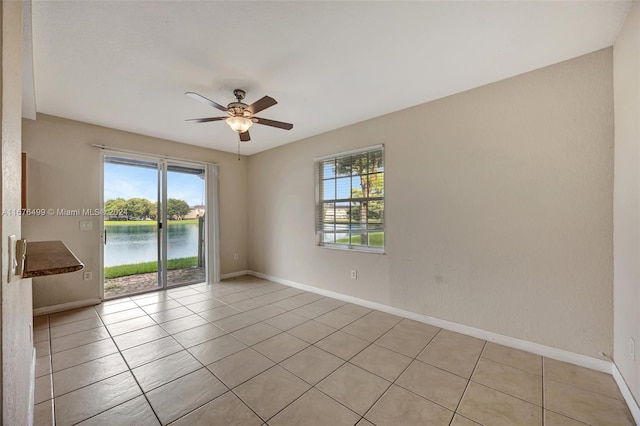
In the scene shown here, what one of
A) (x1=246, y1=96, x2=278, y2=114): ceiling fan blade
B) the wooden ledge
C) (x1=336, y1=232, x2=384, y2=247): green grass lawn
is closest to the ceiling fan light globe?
(x1=246, y1=96, x2=278, y2=114): ceiling fan blade

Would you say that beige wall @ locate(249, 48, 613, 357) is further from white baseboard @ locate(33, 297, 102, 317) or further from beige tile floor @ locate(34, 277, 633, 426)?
white baseboard @ locate(33, 297, 102, 317)

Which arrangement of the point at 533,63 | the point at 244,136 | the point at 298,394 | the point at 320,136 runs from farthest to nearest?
the point at 320,136 < the point at 244,136 < the point at 533,63 < the point at 298,394

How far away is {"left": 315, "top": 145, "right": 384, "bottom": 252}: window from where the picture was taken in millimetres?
3447

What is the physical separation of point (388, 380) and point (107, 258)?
407cm

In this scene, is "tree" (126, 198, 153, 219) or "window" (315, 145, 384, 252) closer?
"window" (315, 145, 384, 252)

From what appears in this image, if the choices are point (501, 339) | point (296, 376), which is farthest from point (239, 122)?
point (501, 339)

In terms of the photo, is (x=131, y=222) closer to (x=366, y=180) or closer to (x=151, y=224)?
(x=151, y=224)

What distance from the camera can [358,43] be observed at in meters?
1.96

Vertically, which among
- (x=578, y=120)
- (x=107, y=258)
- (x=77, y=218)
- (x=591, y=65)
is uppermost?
(x=591, y=65)

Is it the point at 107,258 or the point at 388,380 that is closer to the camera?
the point at 388,380

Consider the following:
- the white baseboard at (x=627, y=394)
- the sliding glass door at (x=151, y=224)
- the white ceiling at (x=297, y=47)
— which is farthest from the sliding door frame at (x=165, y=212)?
the white baseboard at (x=627, y=394)

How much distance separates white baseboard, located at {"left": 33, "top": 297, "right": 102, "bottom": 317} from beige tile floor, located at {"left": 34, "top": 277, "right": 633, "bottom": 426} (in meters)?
0.16

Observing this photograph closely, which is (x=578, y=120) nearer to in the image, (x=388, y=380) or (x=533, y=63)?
(x=533, y=63)

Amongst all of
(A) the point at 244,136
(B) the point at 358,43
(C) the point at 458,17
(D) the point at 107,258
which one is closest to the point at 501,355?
(C) the point at 458,17
